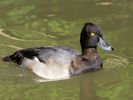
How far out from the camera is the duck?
386 inches

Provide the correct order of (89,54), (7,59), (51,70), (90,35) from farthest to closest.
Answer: (7,59)
(89,54)
(90,35)
(51,70)

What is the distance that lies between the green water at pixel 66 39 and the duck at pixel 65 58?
0.14 m

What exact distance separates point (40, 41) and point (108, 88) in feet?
9.26

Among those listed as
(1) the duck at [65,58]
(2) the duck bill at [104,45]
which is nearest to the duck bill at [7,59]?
(1) the duck at [65,58]

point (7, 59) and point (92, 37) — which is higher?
point (92, 37)

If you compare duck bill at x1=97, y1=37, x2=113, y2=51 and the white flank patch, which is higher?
duck bill at x1=97, y1=37, x2=113, y2=51

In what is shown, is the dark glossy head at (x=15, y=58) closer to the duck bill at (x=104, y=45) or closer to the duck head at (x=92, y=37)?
the duck head at (x=92, y=37)

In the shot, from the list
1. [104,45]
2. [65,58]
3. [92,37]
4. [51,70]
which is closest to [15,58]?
[51,70]

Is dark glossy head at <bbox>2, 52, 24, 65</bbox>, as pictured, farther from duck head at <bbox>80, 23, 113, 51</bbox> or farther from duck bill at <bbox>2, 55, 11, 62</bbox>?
duck head at <bbox>80, 23, 113, 51</bbox>

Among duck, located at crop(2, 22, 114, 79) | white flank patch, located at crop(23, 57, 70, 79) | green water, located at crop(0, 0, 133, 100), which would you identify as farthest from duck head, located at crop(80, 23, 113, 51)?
white flank patch, located at crop(23, 57, 70, 79)

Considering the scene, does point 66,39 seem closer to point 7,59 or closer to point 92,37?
point 92,37

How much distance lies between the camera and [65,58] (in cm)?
984

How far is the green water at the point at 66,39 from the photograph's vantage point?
9.09 metres

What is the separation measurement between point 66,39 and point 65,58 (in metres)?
1.77
